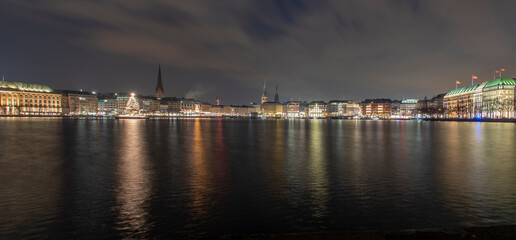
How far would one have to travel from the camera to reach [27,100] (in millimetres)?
164375

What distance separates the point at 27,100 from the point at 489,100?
22230 cm

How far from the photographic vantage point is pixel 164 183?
13.6m

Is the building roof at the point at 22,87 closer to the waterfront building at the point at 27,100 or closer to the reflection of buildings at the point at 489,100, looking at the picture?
the waterfront building at the point at 27,100

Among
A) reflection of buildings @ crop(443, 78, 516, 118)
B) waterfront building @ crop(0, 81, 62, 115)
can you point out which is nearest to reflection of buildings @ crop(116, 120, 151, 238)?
reflection of buildings @ crop(443, 78, 516, 118)

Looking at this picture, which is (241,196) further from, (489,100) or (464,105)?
(464,105)

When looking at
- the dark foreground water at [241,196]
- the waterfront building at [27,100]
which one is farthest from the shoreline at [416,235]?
the waterfront building at [27,100]

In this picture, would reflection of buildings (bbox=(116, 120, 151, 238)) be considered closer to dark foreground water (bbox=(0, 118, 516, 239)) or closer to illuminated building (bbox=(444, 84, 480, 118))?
dark foreground water (bbox=(0, 118, 516, 239))

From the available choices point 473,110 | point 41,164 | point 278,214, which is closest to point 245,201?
point 278,214

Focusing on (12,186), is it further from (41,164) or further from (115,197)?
(41,164)

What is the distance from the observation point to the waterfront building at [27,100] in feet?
500

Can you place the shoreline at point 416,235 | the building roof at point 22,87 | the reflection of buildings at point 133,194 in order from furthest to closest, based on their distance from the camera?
the building roof at point 22,87, the reflection of buildings at point 133,194, the shoreline at point 416,235

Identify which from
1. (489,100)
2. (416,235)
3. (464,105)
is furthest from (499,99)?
(416,235)

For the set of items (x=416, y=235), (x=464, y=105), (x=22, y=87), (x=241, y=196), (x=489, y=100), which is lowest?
(x=241, y=196)

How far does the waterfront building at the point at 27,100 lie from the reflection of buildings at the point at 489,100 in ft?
713
